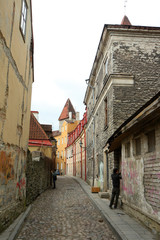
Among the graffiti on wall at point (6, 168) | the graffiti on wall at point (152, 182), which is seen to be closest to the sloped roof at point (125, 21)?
the graffiti on wall at point (152, 182)

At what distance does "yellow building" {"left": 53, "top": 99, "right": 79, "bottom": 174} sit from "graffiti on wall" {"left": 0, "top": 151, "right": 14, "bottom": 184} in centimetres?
4468

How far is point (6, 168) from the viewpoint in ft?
19.7

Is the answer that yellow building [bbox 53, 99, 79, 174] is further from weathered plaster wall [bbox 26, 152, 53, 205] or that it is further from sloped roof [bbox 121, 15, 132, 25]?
weathered plaster wall [bbox 26, 152, 53, 205]

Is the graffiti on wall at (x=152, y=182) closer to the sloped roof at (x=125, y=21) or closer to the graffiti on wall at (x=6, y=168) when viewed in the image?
the graffiti on wall at (x=6, y=168)

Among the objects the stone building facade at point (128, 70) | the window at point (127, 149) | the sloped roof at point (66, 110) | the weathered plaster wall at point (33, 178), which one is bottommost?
the weathered plaster wall at point (33, 178)

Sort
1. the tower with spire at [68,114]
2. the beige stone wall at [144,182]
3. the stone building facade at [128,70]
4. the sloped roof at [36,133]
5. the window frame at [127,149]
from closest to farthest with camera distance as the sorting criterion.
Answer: the beige stone wall at [144,182] < the window frame at [127,149] < the stone building facade at [128,70] < the sloped roof at [36,133] < the tower with spire at [68,114]

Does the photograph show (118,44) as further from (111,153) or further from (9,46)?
(9,46)

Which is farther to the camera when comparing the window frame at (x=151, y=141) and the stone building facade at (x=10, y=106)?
the window frame at (x=151, y=141)

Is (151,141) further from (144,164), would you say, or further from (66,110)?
(66,110)

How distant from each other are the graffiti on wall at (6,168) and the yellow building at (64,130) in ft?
147

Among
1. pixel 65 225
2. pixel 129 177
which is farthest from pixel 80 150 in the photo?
pixel 65 225

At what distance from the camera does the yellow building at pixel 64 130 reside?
51938mm

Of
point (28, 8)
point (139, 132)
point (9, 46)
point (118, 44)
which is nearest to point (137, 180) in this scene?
point (139, 132)

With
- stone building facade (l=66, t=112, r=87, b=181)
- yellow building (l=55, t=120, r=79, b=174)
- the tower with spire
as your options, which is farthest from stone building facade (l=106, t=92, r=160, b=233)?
the tower with spire
